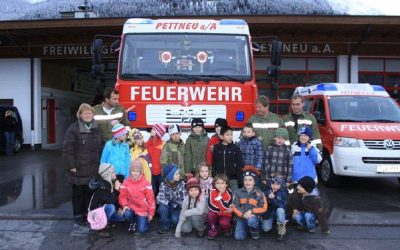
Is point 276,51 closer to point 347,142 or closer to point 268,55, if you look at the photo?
point 347,142

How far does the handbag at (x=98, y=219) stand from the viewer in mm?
5824

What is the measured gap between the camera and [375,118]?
9.38 m

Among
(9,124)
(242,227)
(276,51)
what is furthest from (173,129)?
(9,124)

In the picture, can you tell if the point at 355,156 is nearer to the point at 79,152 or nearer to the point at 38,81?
the point at 79,152

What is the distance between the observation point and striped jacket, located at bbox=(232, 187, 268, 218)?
19.0 ft

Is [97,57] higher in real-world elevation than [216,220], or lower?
higher

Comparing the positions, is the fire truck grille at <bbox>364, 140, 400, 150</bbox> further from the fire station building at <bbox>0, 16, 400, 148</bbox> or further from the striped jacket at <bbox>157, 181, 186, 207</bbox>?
the fire station building at <bbox>0, 16, 400, 148</bbox>

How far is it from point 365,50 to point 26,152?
13.0 m

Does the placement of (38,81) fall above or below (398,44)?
below

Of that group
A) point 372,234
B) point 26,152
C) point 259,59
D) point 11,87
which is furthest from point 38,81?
point 372,234

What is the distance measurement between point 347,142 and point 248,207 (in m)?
3.62

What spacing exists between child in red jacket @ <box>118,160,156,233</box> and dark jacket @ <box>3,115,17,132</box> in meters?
10.9

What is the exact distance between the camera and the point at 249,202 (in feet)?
19.2

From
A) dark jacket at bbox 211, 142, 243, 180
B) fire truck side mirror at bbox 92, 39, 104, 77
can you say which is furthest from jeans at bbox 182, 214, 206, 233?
fire truck side mirror at bbox 92, 39, 104, 77
